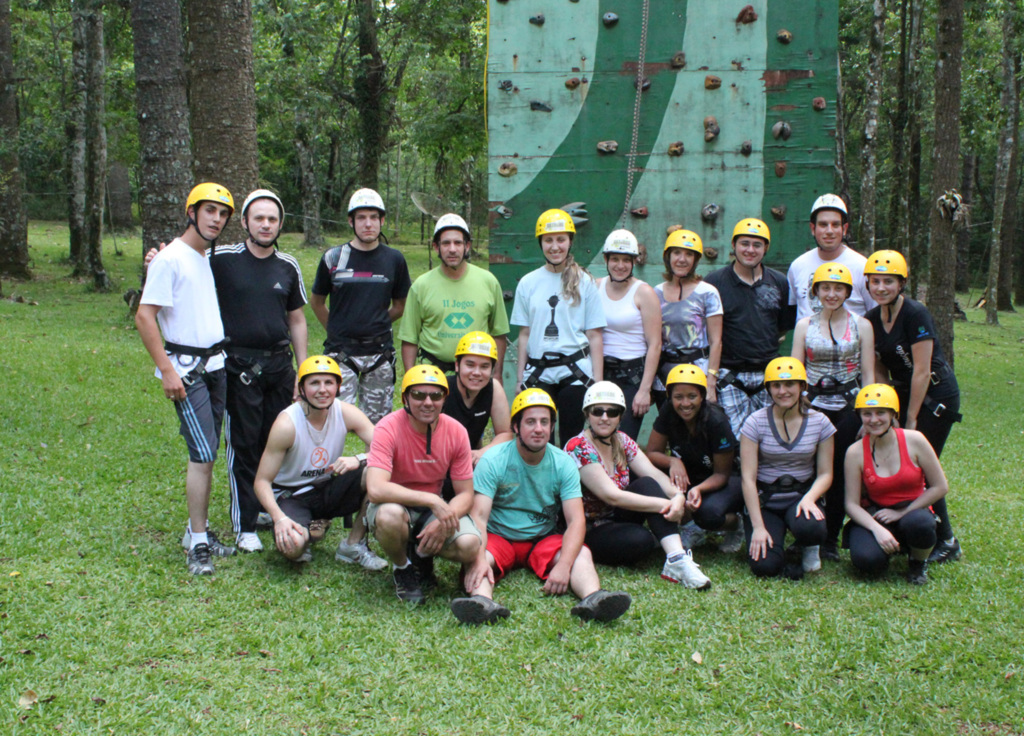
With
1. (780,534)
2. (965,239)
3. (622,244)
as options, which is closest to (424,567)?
(780,534)

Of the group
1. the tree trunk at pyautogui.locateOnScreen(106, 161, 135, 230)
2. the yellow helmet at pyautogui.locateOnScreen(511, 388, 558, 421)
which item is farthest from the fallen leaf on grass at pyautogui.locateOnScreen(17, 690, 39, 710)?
the tree trunk at pyautogui.locateOnScreen(106, 161, 135, 230)

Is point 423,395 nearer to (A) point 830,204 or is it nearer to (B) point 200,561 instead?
(B) point 200,561

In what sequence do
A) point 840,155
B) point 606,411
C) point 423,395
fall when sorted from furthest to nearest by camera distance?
1. point 840,155
2. point 606,411
3. point 423,395

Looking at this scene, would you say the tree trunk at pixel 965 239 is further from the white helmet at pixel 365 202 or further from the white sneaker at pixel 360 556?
the white sneaker at pixel 360 556

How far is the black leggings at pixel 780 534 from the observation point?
541cm

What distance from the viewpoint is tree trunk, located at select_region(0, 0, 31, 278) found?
17234 mm

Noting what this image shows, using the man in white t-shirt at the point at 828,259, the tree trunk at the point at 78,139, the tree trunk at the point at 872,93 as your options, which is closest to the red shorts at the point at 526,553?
the man in white t-shirt at the point at 828,259

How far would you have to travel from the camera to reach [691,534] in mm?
5934

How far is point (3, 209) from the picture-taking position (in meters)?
17.7

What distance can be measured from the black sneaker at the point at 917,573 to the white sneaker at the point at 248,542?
4.02 metres

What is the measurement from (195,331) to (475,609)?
2.31m

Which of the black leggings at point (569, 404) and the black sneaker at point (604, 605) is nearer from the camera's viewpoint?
the black sneaker at point (604, 605)

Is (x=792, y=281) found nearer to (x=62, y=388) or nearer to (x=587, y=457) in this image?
(x=587, y=457)

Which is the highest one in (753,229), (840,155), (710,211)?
(840,155)
